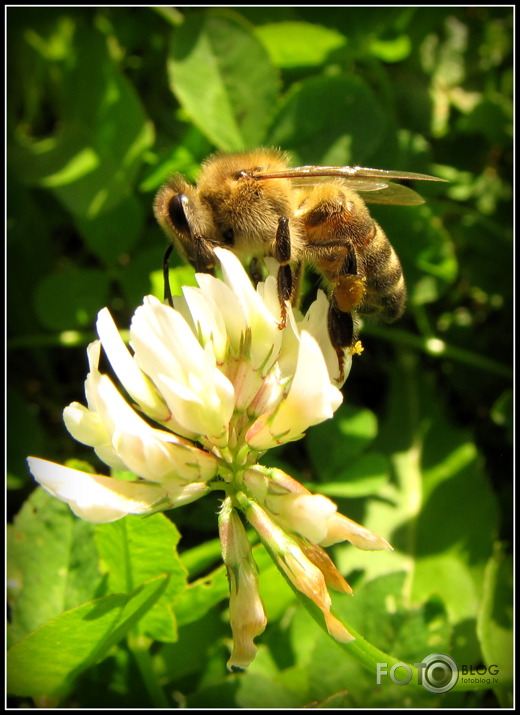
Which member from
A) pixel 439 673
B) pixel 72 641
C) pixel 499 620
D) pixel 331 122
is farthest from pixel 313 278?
pixel 72 641

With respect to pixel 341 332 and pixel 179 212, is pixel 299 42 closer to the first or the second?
pixel 179 212

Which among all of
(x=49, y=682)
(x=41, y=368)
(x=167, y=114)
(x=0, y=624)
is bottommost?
(x=49, y=682)

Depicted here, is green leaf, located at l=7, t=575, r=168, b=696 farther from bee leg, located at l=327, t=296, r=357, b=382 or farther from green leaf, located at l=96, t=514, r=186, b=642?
bee leg, located at l=327, t=296, r=357, b=382

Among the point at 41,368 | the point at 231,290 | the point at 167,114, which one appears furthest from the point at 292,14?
the point at 231,290

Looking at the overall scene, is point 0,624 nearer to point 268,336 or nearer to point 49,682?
point 49,682

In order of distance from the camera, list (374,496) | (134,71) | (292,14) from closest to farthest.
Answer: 1. (374,496)
2. (292,14)
3. (134,71)

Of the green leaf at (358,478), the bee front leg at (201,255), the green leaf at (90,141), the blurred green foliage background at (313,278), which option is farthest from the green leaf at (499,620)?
the green leaf at (90,141)

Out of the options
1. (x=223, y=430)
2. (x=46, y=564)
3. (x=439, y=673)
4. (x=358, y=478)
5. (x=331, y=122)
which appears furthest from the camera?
(x=331, y=122)
